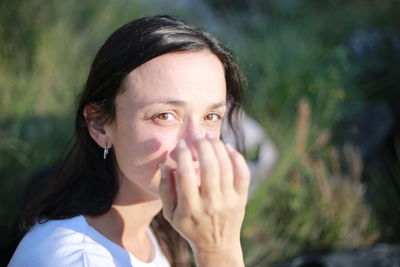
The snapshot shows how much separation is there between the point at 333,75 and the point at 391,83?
58.7 inches

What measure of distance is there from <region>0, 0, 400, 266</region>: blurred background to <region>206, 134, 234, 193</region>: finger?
199 cm

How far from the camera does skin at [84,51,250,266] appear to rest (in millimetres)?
1559

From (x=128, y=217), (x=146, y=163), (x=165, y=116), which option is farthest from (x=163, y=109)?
(x=128, y=217)

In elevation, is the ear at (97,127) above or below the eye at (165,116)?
below

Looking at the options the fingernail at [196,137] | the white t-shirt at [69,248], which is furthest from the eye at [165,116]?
the white t-shirt at [69,248]

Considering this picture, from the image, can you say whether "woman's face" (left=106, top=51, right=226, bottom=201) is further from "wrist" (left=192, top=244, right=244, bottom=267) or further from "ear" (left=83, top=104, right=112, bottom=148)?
"wrist" (left=192, top=244, right=244, bottom=267)

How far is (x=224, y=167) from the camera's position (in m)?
1.54

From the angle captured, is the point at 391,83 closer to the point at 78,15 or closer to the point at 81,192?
the point at 78,15

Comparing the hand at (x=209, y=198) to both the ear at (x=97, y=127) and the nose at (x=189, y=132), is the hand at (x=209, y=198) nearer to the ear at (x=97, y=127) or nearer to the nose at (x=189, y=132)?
the nose at (x=189, y=132)

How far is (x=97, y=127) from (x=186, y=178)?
1.99ft

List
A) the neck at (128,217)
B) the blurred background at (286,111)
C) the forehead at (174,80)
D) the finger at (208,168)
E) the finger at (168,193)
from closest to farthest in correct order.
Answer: the finger at (208,168) < the finger at (168,193) < the forehead at (174,80) < the neck at (128,217) < the blurred background at (286,111)

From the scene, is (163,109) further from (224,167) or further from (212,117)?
(224,167)

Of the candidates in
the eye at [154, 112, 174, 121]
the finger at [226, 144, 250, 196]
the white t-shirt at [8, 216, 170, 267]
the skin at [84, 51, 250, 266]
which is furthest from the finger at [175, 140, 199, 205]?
the white t-shirt at [8, 216, 170, 267]

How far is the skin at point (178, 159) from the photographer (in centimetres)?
156
